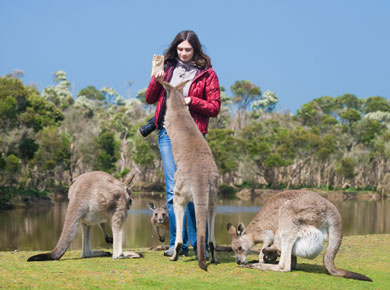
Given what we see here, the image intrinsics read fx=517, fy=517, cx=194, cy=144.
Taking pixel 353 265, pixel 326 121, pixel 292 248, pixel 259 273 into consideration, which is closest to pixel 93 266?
pixel 259 273

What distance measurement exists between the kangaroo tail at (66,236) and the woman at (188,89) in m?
1.29

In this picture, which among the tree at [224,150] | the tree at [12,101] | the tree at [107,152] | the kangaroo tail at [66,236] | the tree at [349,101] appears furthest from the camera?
the tree at [349,101]

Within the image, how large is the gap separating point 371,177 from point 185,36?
54.5 metres

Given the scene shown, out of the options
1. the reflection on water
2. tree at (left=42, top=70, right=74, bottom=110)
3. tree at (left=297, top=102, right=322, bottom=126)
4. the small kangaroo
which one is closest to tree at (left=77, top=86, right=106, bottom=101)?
tree at (left=42, top=70, right=74, bottom=110)

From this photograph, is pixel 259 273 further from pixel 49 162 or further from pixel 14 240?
pixel 49 162

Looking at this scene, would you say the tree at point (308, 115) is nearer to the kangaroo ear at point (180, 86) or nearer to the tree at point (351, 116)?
the tree at point (351, 116)

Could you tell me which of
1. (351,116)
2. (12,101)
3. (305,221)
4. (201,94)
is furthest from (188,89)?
(351,116)

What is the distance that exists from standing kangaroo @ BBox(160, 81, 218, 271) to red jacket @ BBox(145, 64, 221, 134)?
314mm

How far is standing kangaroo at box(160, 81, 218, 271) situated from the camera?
225 inches

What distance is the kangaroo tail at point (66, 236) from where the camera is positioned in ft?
19.3

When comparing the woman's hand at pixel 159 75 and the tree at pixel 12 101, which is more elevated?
the tree at pixel 12 101

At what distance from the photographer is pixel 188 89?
6.73 metres

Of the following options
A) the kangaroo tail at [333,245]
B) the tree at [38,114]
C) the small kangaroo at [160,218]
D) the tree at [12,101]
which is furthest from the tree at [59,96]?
the kangaroo tail at [333,245]

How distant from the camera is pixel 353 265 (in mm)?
6668
